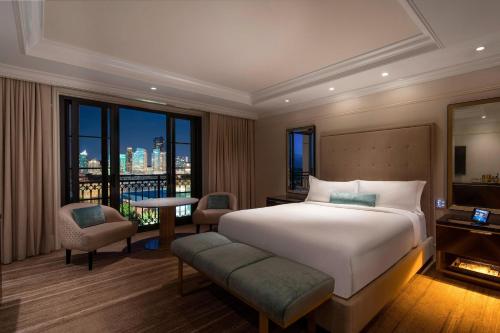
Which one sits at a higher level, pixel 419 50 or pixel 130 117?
pixel 419 50

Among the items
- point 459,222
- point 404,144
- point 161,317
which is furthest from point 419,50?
point 161,317

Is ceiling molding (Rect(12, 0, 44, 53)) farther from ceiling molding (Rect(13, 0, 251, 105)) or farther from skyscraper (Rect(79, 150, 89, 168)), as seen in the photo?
skyscraper (Rect(79, 150, 89, 168))

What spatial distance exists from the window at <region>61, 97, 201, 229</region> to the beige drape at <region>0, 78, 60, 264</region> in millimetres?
253

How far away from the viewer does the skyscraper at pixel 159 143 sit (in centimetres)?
490

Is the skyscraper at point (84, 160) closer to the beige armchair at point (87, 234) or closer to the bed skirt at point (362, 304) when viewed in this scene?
the beige armchair at point (87, 234)

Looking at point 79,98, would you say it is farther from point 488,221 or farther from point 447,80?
point 488,221

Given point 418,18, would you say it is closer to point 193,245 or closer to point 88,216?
point 193,245

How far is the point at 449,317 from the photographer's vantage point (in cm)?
201

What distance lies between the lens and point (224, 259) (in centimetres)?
198

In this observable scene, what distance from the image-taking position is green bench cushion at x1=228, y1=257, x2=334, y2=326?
4.68 ft

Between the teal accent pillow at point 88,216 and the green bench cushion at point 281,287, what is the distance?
2417 mm

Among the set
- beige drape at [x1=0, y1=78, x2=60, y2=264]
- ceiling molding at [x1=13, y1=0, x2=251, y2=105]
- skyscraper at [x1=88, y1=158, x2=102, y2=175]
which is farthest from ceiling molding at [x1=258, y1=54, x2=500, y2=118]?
beige drape at [x1=0, y1=78, x2=60, y2=264]

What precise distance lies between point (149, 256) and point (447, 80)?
14.4ft

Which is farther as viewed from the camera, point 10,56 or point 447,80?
point 447,80
